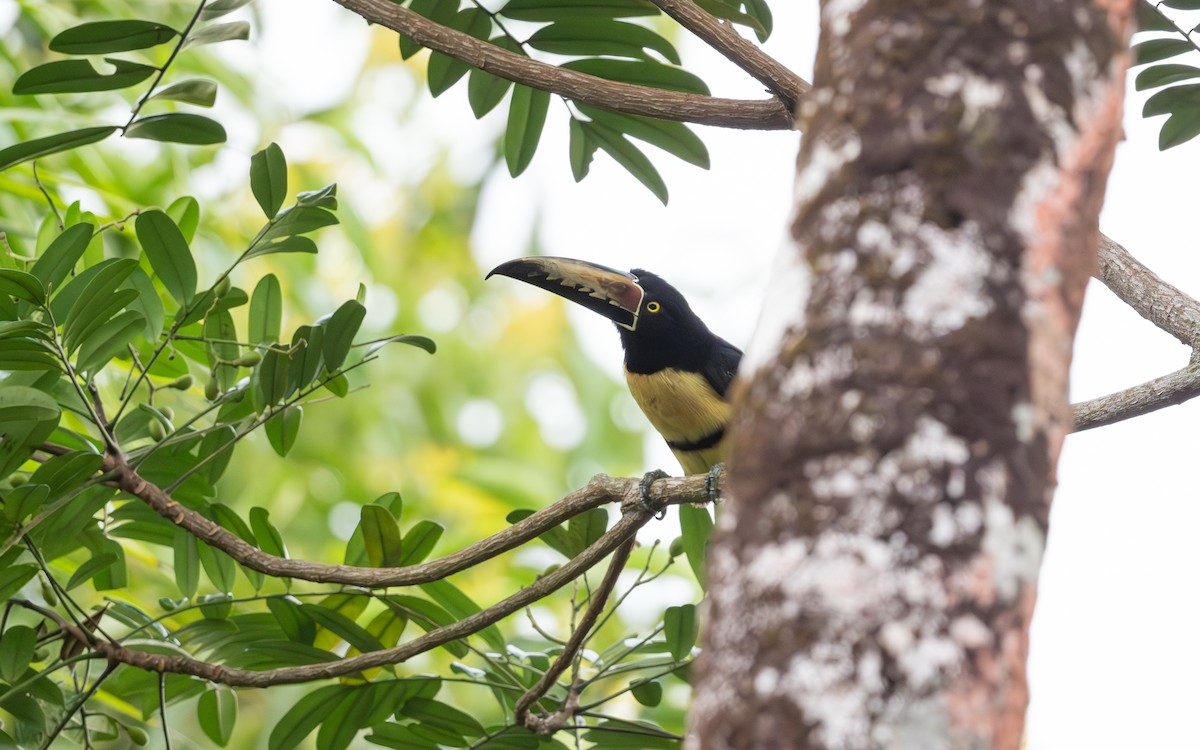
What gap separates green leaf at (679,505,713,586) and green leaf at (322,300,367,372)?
0.75 meters

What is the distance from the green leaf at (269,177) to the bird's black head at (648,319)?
1146 mm

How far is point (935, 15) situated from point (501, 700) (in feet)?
5.62

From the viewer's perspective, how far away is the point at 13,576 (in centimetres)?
185

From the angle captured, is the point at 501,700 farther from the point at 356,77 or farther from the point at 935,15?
the point at 356,77

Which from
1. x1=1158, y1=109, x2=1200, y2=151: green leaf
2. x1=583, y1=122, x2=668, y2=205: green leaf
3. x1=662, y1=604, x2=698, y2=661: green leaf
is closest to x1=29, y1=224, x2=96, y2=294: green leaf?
x1=583, y1=122, x2=668, y2=205: green leaf

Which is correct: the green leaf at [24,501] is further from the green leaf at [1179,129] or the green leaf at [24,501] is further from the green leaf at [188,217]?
the green leaf at [1179,129]

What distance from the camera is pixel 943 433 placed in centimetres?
74

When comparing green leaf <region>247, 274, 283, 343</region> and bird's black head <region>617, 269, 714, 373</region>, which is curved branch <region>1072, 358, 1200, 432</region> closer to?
green leaf <region>247, 274, 283, 343</region>

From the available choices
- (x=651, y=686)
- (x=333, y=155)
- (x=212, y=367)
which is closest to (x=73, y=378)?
(x=212, y=367)

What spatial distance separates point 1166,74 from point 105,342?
202cm

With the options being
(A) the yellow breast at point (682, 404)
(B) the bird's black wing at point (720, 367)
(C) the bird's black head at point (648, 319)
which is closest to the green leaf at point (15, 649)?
(C) the bird's black head at point (648, 319)

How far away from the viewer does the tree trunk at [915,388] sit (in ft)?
2.33

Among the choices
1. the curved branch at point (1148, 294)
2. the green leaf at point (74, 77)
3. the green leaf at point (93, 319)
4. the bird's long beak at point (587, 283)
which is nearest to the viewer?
the green leaf at point (93, 319)

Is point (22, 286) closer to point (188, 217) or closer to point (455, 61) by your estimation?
point (188, 217)
